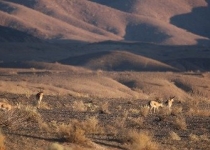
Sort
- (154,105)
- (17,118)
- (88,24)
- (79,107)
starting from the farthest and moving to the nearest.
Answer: (88,24)
(79,107)
(154,105)
(17,118)

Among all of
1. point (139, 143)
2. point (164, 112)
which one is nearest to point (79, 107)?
point (164, 112)

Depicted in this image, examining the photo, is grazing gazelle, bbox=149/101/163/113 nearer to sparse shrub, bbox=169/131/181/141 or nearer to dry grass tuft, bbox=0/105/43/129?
sparse shrub, bbox=169/131/181/141

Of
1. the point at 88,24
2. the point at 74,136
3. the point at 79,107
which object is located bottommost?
the point at 74,136

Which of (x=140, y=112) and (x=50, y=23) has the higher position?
(x=50, y=23)

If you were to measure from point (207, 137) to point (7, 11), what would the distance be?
158909mm

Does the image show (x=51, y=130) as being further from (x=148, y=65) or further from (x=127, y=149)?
(x=148, y=65)

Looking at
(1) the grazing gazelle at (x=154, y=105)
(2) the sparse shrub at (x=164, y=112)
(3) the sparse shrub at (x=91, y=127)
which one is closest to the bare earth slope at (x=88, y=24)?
(1) the grazing gazelle at (x=154, y=105)

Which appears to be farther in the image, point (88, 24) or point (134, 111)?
point (88, 24)

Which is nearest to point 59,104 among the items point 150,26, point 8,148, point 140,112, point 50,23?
point 140,112

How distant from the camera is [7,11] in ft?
577

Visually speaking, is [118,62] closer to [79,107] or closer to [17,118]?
[79,107]

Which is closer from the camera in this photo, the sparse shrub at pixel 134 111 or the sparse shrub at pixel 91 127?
the sparse shrub at pixel 91 127

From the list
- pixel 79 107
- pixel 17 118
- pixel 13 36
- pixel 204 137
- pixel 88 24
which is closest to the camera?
pixel 17 118

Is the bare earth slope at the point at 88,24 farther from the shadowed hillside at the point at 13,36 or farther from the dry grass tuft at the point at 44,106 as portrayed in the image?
the dry grass tuft at the point at 44,106
